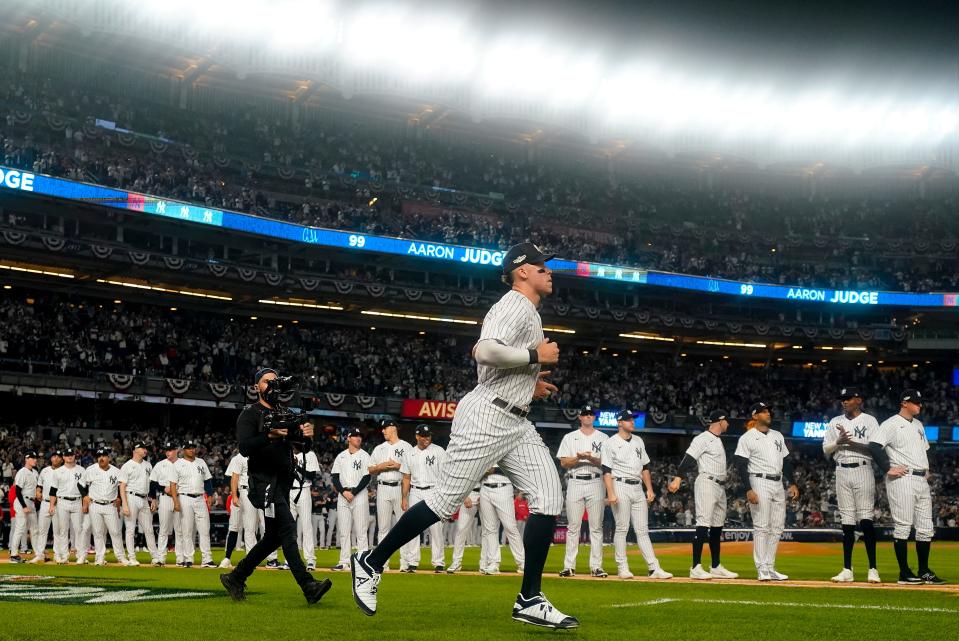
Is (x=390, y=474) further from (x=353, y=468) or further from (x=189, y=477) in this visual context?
(x=189, y=477)

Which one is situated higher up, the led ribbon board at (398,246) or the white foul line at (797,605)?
the led ribbon board at (398,246)

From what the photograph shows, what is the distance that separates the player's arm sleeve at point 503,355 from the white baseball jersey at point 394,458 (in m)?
9.50

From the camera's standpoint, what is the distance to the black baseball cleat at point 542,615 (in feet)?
21.2

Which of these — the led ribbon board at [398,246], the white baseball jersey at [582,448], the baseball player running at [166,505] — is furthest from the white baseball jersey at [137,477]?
the led ribbon board at [398,246]

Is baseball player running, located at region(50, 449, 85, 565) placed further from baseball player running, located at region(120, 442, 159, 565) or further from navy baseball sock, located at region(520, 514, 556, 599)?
navy baseball sock, located at region(520, 514, 556, 599)

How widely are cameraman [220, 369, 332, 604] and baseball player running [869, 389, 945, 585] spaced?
7276 millimetres

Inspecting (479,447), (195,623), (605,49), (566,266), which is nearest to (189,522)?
(195,623)

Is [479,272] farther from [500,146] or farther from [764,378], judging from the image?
[764,378]

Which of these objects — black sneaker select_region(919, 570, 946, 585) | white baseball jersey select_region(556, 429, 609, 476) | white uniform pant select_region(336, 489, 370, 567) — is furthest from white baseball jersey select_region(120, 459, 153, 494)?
black sneaker select_region(919, 570, 946, 585)

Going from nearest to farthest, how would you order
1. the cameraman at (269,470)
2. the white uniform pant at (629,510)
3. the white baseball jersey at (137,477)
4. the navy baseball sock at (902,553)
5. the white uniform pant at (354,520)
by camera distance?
1. the cameraman at (269,470)
2. the navy baseball sock at (902,553)
3. the white uniform pant at (629,510)
4. the white uniform pant at (354,520)
5. the white baseball jersey at (137,477)

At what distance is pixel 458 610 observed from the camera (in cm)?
809

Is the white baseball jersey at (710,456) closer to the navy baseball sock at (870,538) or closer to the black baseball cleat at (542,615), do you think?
the navy baseball sock at (870,538)

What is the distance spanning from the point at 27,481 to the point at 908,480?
55.0 feet

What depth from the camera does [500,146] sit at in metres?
58.3
